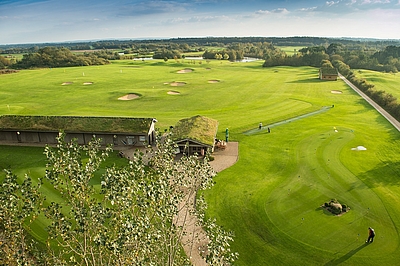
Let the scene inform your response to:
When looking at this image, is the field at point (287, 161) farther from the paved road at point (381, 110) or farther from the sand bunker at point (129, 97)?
the paved road at point (381, 110)

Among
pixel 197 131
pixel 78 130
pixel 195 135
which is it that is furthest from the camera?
pixel 78 130

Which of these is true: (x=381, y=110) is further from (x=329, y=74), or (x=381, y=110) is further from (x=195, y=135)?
(x=195, y=135)

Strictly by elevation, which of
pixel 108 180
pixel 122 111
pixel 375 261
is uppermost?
pixel 108 180

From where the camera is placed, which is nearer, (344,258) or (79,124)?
(344,258)

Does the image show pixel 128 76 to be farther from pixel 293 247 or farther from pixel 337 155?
pixel 293 247

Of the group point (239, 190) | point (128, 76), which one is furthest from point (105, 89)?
point (239, 190)

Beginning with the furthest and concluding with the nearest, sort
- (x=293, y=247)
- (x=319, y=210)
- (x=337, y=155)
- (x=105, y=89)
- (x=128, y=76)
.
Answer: (x=128, y=76)
(x=105, y=89)
(x=337, y=155)
(x=319, y=210)
(x=293, y=247)

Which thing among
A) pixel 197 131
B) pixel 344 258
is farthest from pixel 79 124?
pixel 344 258
